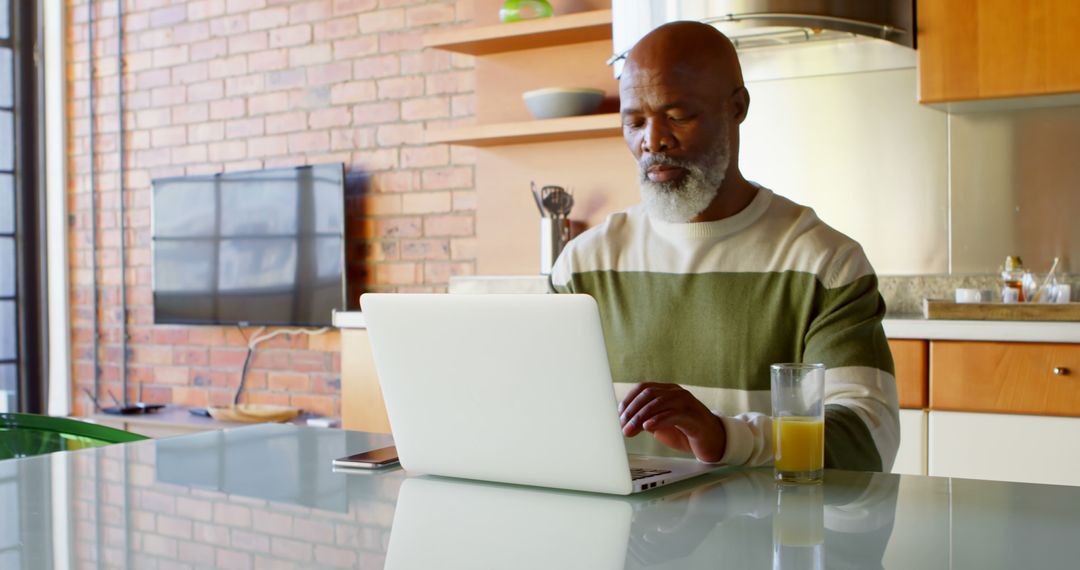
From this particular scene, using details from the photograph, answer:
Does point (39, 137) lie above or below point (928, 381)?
above

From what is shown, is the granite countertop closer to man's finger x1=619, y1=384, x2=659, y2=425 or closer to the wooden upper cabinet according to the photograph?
the wooden upper cabinet

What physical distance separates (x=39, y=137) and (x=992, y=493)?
4.56 m

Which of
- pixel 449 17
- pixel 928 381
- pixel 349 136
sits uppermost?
pixel 449 17

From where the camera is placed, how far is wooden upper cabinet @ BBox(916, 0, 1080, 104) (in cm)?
270

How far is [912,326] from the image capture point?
101 inches

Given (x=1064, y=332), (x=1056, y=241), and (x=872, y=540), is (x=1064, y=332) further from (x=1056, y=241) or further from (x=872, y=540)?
(x=872, y=540)

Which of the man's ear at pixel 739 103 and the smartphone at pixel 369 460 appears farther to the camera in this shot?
the man's ear at pixel 739 103

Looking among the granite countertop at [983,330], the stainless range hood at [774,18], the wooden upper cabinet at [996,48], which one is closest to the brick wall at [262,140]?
the stainless range hood at [774,18]

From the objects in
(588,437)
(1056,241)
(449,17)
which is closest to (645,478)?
(588,437)

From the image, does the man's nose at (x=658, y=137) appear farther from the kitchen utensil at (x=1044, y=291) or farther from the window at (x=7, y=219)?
the window at (x=7, y=219)

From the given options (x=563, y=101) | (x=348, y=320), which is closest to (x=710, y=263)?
(x=563, y=101)

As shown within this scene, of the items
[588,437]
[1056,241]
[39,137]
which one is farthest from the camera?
[39,137]

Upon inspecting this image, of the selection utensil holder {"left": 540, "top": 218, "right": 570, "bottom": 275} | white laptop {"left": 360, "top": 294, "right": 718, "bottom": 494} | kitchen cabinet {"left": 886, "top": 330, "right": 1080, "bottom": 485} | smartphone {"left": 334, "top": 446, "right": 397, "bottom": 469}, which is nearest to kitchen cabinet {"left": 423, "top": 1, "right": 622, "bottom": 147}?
utensil holder {"left": 540, "top": 218, "right": 570, "bottom": 275}

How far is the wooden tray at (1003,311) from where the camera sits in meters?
2.45
